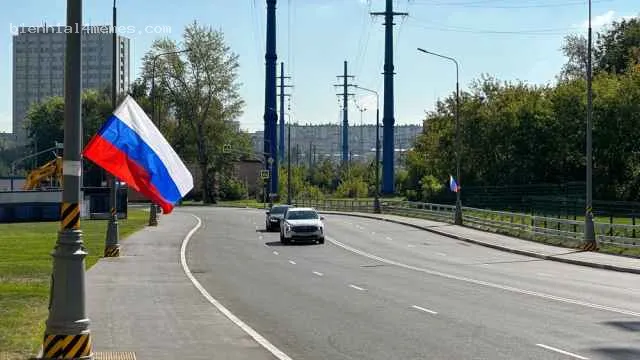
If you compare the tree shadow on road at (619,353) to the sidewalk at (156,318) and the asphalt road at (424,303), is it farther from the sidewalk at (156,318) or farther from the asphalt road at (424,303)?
the sidewalk at (156,318)

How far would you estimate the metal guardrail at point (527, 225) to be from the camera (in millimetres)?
36388

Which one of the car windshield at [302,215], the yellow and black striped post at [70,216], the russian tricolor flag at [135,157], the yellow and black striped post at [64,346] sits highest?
the russian tricolor flag at [135,157]

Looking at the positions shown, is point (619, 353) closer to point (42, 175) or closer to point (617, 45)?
point (42, 175)

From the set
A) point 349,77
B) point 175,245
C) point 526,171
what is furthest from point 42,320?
point 349,77

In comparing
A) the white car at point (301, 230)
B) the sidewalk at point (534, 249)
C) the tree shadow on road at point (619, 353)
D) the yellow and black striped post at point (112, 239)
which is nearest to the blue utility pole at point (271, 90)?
the sidewalk at point (534, 249)

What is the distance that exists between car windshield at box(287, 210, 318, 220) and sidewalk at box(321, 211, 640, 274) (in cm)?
777

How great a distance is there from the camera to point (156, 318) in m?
16.3

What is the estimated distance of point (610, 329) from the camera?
14477 millimetres

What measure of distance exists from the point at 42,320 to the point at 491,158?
219ft

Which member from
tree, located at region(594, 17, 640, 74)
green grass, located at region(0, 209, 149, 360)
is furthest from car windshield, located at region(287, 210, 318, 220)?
tree, located at region(594, 17, 640, 74)

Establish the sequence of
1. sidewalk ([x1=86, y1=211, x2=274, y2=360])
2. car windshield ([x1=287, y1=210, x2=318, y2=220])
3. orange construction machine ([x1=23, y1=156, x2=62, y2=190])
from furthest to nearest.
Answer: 1. orange construction machine ([x1=23, y1=156, x2=62, y2=190])
2. car windshield ([x1=287, y1=210, x2=318, y2=220])
3. sidewalk ([x1=86, y1=211, x2=274, y2=360])

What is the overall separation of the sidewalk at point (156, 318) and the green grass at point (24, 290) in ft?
3.01

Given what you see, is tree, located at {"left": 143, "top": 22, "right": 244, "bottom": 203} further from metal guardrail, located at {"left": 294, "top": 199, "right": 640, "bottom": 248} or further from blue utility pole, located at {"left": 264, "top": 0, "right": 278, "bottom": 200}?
metal guardrail, located at {"left": 294, "top": 199, "right": 640, "bottom": 248}

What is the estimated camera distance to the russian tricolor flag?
1263 cm
